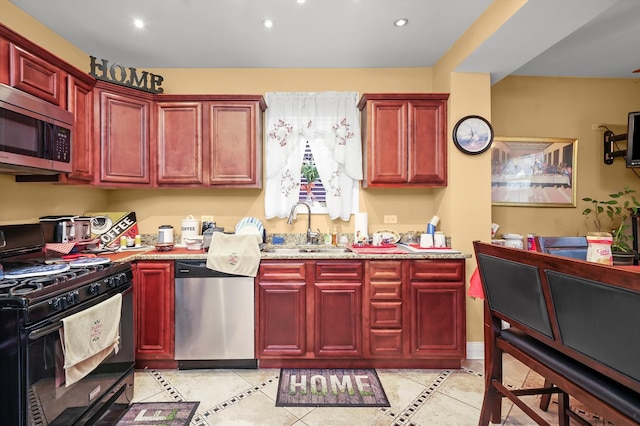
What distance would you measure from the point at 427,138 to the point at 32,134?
113 inches

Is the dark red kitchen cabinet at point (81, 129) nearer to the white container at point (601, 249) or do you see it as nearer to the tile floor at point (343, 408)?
the tile floor at point (343, 408)

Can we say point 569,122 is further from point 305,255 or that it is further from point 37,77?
point 37,77

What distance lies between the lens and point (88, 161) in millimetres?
2434

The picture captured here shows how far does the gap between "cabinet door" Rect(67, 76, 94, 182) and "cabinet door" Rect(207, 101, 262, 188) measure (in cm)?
90

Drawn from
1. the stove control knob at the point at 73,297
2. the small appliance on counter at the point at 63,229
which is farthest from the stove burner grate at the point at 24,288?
the small appliance on counter at the point at 63,229

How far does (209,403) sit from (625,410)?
82.9 inches

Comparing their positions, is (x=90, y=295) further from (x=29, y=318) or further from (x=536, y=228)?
(x=536, y=228)

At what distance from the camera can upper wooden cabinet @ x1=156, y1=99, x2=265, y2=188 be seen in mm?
2760

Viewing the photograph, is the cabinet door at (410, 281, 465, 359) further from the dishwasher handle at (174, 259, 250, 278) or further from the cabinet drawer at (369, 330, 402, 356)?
the dishwasher handle at (174, 259, 250, 278)

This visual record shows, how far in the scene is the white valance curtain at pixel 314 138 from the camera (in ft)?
9.98

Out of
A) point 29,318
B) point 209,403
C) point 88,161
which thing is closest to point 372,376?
point 209,403

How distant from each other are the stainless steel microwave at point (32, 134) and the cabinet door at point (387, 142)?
2.32m

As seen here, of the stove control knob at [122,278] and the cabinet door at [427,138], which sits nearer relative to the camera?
the stove control knob at [122,278]

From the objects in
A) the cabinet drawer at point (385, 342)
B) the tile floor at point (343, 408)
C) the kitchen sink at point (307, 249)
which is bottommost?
the tile floor at point (343, 408)
